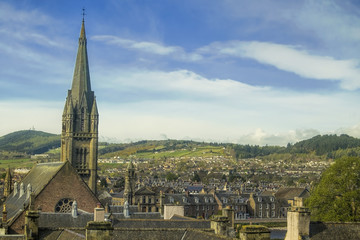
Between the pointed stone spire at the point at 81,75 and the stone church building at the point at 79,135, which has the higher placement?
the pointed stone spire at the point at 81,75

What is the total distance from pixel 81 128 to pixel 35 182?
16569 mm

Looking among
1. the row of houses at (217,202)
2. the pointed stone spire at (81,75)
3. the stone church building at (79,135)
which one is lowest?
the row of houses at (217,202)

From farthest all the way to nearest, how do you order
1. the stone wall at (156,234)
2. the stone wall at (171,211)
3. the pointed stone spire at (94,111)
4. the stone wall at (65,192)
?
1. the pointed stone spire at (94,111)
2. the stone wall at (171,211)
3. the stone wall at (65,192)
4. the stone wall at (156,234)

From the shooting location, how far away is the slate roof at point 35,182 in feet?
153

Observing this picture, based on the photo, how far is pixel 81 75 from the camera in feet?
227

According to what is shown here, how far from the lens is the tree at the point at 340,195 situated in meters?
46.8

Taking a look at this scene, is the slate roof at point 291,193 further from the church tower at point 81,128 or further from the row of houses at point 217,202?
the church tower at point 81,128

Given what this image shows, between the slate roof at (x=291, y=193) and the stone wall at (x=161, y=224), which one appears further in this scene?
the slate roof at (x=291, y=193)

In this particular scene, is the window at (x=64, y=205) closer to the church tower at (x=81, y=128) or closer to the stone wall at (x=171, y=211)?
the stone wall at (x=171, y=211)

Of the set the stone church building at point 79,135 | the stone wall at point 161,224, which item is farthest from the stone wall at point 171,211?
the stone church building at point 79,135

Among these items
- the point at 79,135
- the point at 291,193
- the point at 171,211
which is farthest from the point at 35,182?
the point at 291,193

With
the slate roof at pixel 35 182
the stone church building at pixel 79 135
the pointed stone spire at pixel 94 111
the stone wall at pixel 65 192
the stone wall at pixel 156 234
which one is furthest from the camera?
the pointed stone spire at pixel 94 111

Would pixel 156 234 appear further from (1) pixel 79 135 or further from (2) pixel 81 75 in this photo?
(2) pixel 81 75

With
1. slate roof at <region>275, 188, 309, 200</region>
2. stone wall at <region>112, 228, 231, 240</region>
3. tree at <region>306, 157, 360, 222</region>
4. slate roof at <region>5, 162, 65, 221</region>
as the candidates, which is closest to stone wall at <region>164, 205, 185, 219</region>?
slate roof at <region>5, 162, 65, 221</region>
